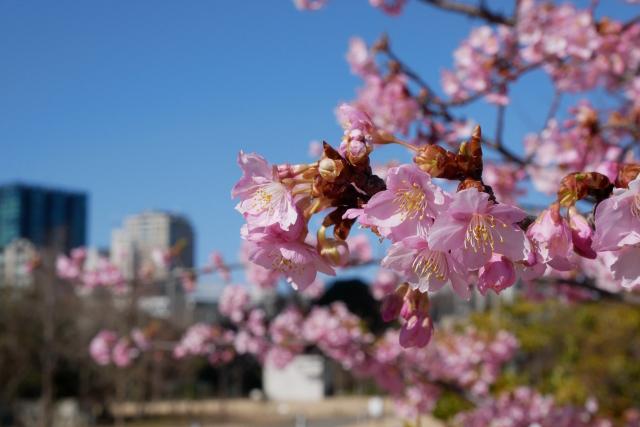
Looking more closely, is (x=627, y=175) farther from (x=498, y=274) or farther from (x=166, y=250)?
(x=166, y=250)

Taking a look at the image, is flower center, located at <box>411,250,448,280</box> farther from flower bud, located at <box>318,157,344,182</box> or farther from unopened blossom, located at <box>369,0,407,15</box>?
unopened blossom, located at <box>369,0,407,15</box>

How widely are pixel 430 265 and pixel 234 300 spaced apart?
643 cm

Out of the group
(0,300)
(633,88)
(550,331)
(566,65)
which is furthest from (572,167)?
(0,300)

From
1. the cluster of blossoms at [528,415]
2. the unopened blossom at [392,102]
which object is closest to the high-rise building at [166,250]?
the unopened blossom at [392,102]

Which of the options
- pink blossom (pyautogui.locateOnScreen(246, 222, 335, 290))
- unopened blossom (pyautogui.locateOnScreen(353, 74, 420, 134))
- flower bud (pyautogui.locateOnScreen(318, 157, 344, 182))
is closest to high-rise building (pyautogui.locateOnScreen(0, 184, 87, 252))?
unopened blossom (pyautogui.locateOnScreen(353, 74, 420, 134))

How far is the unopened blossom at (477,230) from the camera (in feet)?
2.64

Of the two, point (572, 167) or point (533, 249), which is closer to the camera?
point (533, 249)

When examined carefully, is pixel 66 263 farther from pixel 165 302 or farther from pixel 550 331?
pixel 165 302

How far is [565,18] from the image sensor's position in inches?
131

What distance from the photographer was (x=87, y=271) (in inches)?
245

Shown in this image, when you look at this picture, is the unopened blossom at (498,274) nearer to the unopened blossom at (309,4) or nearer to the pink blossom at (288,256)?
the pink blossom at (288,256)

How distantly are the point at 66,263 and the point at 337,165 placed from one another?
19.2 ft

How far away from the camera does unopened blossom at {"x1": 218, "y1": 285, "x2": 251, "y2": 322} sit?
7.20m

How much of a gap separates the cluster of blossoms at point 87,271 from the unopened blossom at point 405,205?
5255 mm
